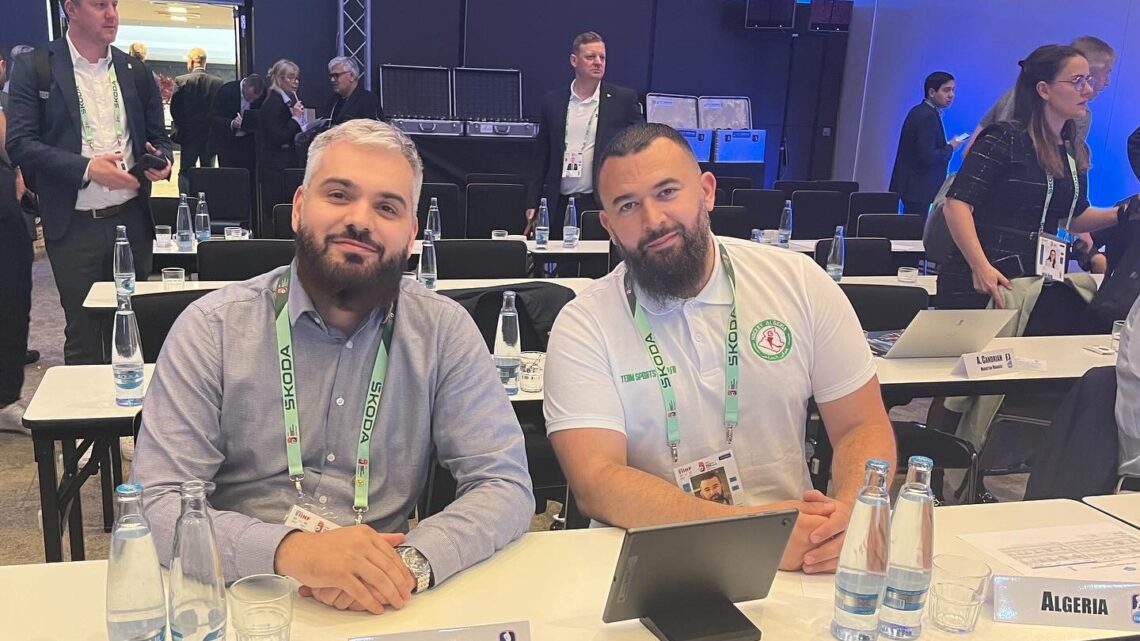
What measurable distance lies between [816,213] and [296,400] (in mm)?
5648

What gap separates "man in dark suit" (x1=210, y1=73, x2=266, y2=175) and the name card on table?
8.06m

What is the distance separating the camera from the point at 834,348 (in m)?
2.09

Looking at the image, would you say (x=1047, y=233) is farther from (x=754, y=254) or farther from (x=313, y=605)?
(x=313, y=605)

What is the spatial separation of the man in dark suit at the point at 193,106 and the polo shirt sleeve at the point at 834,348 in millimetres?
7578

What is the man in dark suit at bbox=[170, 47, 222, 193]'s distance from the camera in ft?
28.0

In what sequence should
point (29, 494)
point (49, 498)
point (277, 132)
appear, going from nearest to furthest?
point (49, 498) → point (29, 494) → point (277, 132)

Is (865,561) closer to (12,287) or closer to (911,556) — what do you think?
(911,556)

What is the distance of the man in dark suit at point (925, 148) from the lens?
26.3 ft

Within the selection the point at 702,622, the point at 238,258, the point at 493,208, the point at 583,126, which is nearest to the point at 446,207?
the point at 493,208

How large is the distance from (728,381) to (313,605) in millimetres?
978

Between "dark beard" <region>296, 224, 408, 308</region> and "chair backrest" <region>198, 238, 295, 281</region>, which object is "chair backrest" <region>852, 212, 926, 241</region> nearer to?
"chair backrest" <region>198, 238, 295, 281</region>

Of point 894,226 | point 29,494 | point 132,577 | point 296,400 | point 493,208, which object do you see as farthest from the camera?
point 493,208

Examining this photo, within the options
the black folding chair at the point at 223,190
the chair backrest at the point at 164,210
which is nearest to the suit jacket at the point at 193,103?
the black folding chair at the point at 223,190

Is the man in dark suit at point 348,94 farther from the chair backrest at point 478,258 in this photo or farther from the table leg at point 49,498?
the table leg at point 49,498
